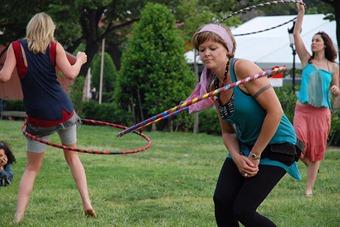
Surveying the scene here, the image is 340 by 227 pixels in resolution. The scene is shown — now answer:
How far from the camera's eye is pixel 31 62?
618 cm

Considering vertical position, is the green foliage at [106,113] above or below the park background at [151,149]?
below

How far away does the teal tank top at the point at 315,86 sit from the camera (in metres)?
8.65

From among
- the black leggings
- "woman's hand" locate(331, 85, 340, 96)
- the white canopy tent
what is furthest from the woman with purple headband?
the white canopy tent

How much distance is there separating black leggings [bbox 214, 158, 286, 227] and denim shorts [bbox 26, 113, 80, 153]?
1.99 meters

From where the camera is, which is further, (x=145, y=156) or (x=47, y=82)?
(x=145, y=156)

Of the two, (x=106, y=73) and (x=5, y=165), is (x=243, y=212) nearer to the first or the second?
(x=5, y=165)

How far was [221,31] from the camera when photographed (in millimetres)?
4734

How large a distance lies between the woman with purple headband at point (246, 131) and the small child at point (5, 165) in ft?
14.9

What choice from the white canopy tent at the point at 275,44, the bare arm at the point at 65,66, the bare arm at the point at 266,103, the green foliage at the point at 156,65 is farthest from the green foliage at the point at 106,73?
the bare arm at the point at 266,103

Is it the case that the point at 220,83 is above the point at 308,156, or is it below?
above

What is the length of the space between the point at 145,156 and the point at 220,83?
8.67 meters

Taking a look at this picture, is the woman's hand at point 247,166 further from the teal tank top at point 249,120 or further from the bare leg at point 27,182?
the bare leg at point 27,182

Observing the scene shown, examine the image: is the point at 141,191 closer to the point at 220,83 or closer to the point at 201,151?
the point at 220,83

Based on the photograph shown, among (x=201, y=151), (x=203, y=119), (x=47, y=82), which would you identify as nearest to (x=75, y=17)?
(x=203, y=119)
